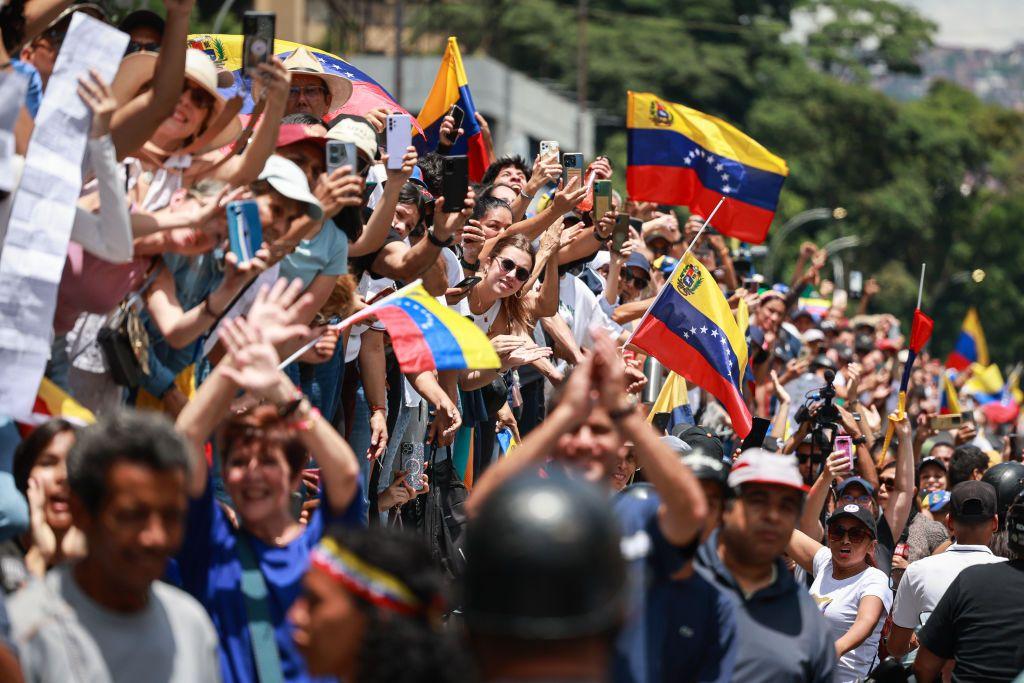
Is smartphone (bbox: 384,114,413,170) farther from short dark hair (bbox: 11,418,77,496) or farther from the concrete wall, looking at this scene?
the concrete wall

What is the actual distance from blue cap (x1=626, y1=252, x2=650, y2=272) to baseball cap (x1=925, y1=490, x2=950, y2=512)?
8.35ft

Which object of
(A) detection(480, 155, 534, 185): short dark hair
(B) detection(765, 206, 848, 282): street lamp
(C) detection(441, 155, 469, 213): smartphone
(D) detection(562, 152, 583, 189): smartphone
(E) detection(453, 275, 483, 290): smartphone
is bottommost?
(B) detection(765, 206, 848, 282): street lamp

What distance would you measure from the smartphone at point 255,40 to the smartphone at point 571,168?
3738 millimetres

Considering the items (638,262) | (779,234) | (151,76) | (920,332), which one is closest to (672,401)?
(638,262)

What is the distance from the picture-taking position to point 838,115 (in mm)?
61594

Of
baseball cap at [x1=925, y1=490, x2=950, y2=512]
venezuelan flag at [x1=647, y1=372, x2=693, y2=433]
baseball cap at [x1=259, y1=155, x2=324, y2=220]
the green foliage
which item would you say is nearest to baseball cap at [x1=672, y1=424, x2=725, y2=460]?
venezuelan flag at [x1=647, y1=372, x2=693, y2=433]

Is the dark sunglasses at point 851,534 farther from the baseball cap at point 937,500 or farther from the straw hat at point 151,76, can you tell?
the straw hat at point 151,76

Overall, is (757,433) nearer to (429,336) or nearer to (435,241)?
(435,241)

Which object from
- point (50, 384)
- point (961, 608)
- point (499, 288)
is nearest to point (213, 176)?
point (50, 384)

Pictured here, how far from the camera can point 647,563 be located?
16.9 ft

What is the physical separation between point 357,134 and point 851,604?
367 cm

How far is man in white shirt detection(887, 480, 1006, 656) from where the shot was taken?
8.45 m

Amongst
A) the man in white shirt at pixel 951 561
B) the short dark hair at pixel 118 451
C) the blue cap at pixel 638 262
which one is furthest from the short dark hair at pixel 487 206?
the short dark hair at pixel 118 451

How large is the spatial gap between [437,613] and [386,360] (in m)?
4.75
